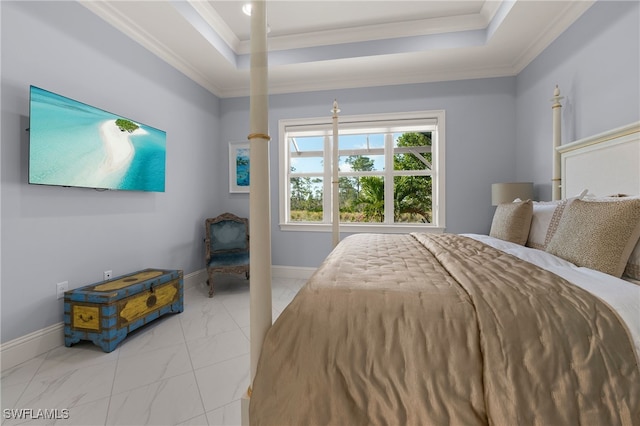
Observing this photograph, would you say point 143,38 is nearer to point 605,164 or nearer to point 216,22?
point 216,22

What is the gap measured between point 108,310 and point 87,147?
1.23 m

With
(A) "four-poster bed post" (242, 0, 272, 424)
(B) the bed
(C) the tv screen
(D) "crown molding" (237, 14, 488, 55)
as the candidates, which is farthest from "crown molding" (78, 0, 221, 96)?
(B) the bed

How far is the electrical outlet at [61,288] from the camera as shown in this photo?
6.34 ft

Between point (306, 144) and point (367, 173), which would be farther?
point (306, 144)

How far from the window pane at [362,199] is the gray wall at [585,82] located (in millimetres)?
1680

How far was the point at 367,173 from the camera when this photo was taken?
3.76m

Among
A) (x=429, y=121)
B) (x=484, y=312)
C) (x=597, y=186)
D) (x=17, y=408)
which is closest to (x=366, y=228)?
(x=429, y=121)

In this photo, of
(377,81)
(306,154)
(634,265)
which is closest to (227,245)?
(306,154)

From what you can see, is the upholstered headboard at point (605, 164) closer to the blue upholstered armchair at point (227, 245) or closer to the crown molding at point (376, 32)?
the crown molding at point (376, 32)

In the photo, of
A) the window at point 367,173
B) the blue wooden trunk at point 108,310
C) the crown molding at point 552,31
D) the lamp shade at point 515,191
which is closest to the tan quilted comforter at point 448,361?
the blue wooden trunk at point 108,310

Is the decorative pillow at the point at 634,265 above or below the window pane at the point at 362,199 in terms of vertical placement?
below

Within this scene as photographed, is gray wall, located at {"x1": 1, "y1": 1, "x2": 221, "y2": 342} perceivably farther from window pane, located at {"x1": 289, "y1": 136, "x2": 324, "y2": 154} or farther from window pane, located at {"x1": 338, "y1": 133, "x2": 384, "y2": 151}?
window pane, located at {"x1": 338, "y1": 133, "x2": 384, "y2": 151}

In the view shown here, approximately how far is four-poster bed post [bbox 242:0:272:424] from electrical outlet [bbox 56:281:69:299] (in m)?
1.98

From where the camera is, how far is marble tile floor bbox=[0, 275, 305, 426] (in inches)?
51.2
